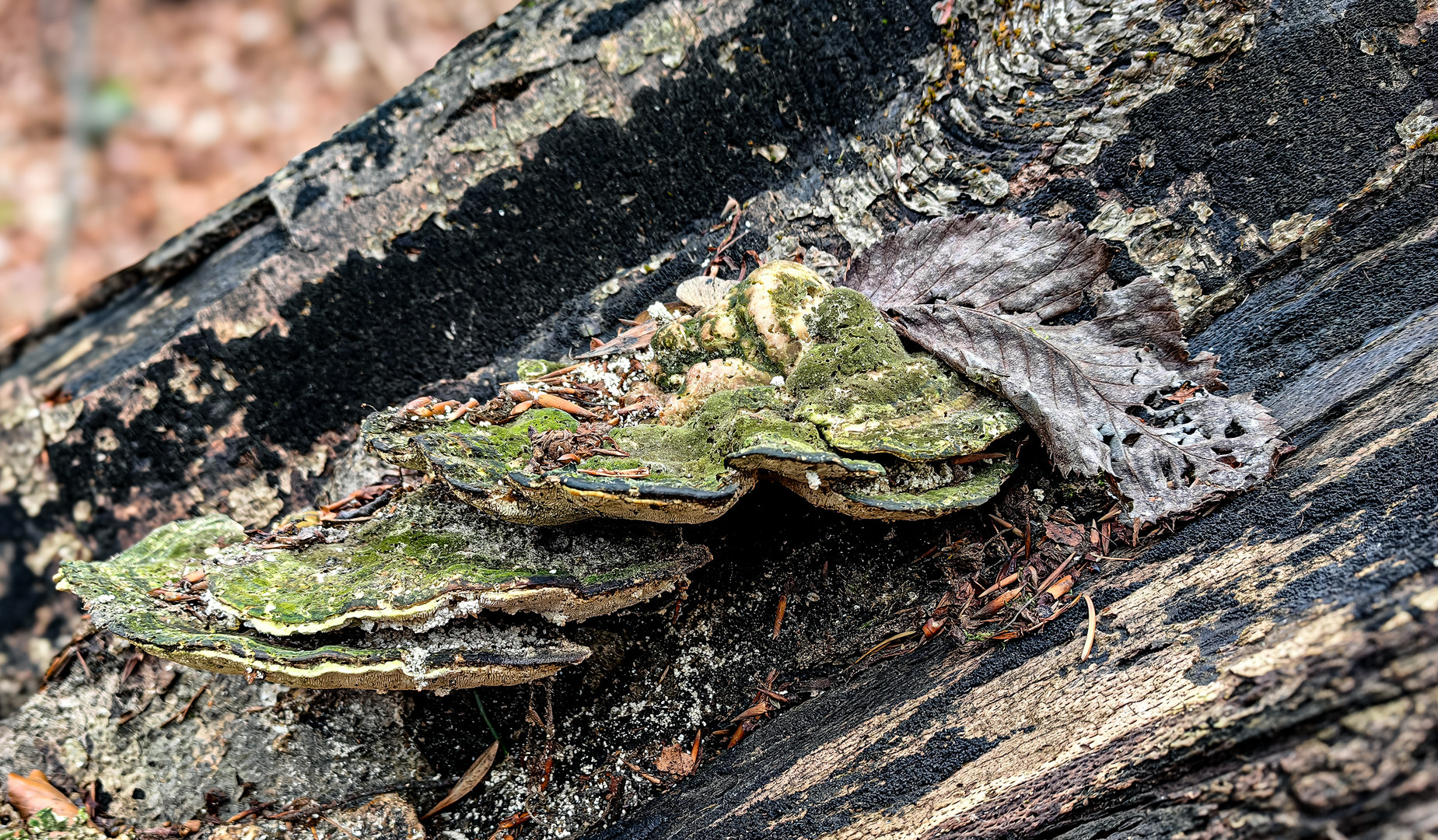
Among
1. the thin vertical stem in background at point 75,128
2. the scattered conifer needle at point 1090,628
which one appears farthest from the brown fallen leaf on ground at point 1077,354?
the thin vertical stem in background at point 75,128

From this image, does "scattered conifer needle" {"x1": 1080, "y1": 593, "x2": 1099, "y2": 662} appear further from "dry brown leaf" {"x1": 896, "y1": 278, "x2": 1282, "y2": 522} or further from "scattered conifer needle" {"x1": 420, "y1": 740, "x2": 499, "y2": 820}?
"scattered conifer needle" {"x1": 420, "y1": 740, "x2": 499, "y2": 820}

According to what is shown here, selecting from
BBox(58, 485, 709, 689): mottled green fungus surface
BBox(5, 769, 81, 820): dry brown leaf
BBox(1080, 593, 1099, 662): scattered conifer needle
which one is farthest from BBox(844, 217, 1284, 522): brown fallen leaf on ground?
BBox(5, 769, 81, 820): dry brown leaf

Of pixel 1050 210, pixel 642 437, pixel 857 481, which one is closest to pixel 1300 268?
pixel 1050 210

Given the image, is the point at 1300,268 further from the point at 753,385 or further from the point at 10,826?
the point at 10,826

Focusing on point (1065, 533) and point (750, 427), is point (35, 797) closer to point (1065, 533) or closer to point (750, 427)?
point (750, 427)

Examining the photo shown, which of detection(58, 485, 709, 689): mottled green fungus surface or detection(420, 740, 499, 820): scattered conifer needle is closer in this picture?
detection(58, 485, 709, 689): mottled green fungus surface

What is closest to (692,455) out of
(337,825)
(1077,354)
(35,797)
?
(1077,354)
